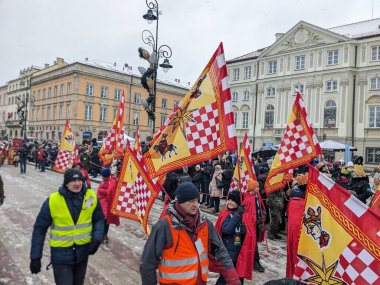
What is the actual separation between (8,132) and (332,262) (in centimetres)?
8639

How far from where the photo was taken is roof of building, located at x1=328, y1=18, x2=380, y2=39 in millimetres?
37250

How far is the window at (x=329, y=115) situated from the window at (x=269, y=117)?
672cm

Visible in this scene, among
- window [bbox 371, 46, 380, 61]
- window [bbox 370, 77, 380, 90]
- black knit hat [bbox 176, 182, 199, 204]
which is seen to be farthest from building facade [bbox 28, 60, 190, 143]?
black knit hat [bbox 176, 182, 199, 204]

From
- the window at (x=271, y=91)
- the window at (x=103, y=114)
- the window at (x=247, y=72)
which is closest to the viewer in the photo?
the window at (x=271, y=91)

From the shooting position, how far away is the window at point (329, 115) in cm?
3788

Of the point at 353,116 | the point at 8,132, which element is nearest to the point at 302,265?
the point at 353,116

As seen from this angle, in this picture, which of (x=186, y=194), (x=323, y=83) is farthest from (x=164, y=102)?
(x=186, y=194)

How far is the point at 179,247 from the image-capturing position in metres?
3.04

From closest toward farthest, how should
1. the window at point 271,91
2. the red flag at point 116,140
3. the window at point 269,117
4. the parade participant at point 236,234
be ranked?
the parade participant at point 236,234 < the red flag at point 116,140 < the window at point 269,117 < the window at point 271,91

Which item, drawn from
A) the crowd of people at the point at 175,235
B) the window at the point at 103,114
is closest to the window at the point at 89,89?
the window at the point at 103,114

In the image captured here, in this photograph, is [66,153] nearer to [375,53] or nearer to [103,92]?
[375,53]

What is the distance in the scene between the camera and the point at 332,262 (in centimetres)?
343

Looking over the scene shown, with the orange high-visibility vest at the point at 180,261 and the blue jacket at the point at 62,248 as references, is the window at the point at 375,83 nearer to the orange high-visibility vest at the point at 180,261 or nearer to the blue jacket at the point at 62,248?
the blue jacket at the point at 62,248

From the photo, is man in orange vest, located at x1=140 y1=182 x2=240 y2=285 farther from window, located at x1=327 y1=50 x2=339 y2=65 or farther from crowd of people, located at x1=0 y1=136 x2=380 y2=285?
window, located at x1=327 y1=50 x2=339 y2=65
